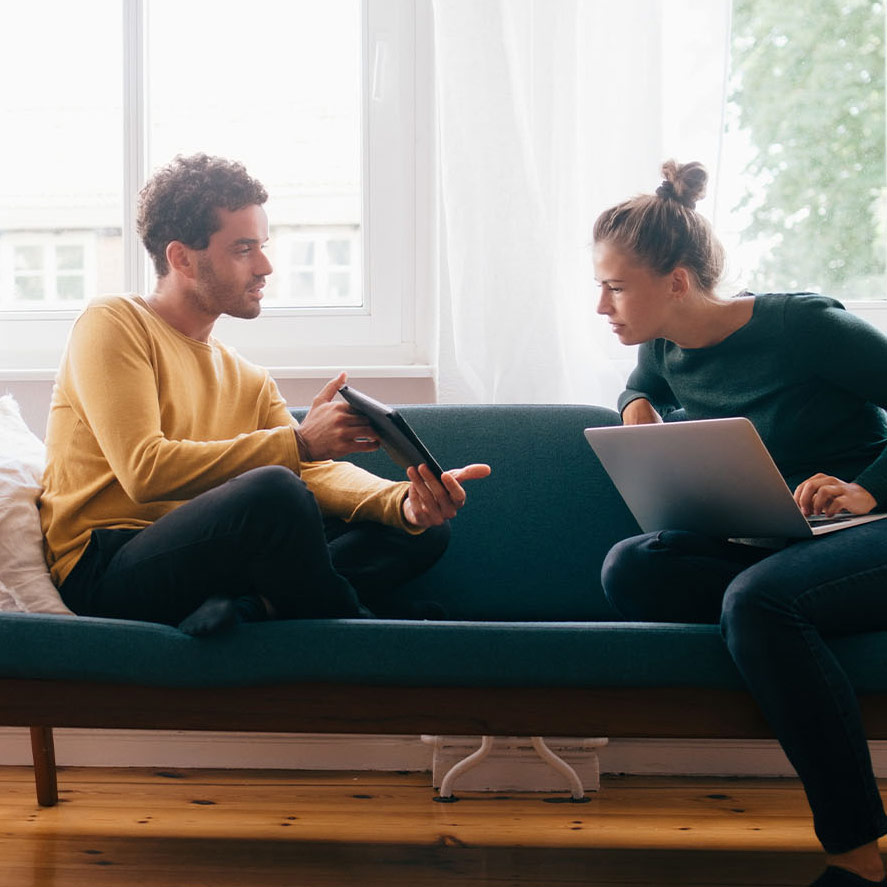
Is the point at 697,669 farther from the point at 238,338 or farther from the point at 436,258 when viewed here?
the point at 238,338

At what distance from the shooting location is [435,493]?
1.65m

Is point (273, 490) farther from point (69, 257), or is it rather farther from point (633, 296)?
point (69, 257)

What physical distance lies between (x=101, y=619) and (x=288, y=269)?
1.31 metres

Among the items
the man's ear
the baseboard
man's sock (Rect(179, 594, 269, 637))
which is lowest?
the baseboard

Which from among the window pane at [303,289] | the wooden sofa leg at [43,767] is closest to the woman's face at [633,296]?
the window pane at [303,289]

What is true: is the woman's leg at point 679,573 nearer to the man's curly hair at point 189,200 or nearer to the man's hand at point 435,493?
the man's hand at point 435,493

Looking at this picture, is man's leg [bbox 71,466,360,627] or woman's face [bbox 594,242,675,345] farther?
woman's face [bbox 594,242,675,345]

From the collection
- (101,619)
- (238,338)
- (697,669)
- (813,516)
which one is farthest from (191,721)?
(238,338)

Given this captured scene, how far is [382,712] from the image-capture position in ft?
5.01

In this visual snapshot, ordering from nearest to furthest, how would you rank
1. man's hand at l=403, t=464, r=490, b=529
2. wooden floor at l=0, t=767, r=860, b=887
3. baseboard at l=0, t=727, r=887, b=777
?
man's hand at l=403, t=464, r=490, b=529, wooden floor at l=0, t=767, r=860, b=887, baseboard at l=0, t=727, r=887, b=777

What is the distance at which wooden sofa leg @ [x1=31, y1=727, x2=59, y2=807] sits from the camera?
2057 mm

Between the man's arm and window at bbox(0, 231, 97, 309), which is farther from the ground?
window at bbox(0, 231, 97, 309)

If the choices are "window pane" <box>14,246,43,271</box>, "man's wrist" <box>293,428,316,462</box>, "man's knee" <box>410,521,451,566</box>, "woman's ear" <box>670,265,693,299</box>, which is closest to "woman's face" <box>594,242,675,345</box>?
"woman's ear" <box>670,265,693,299</box>

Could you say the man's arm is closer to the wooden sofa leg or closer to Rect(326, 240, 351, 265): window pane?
the wooden sofa leg
